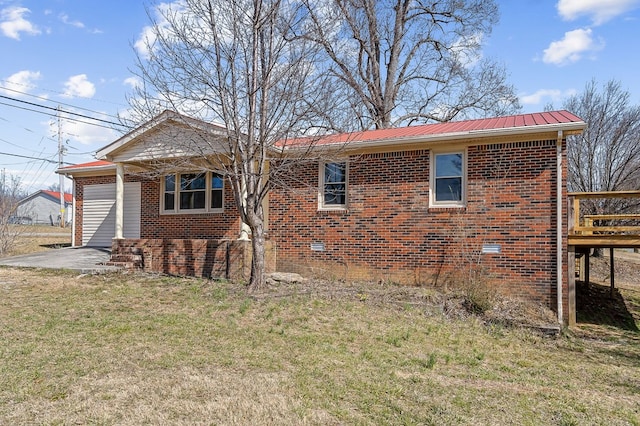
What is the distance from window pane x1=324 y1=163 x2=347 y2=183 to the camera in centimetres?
1164

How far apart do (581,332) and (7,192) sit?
21.4 meters

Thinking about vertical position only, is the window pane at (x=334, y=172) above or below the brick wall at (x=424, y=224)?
above

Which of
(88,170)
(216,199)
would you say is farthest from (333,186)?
(88,170)

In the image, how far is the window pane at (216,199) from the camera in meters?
13.1

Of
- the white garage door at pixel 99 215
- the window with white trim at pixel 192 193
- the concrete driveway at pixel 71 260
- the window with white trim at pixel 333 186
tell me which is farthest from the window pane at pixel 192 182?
the white garage door at pixel 99 215

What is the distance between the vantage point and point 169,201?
45.5 feet

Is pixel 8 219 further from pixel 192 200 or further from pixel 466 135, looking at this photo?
pixel 466 135

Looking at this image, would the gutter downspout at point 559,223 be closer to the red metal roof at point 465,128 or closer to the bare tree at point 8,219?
the red metal roof at point 465,128

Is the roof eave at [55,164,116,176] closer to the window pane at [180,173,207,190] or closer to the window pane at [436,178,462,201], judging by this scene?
the window pane at [180,173,207,190]

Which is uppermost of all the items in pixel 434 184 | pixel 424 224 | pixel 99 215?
pixel 434 184

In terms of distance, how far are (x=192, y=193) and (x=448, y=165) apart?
7.30 metres

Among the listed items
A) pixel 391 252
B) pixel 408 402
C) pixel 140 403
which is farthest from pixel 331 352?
pixel 391 252

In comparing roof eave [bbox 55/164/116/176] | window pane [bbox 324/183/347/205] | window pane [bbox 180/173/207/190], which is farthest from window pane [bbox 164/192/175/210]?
window pane [bbox 324/183/347/205]

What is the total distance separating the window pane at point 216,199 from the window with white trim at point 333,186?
312 centimetres
